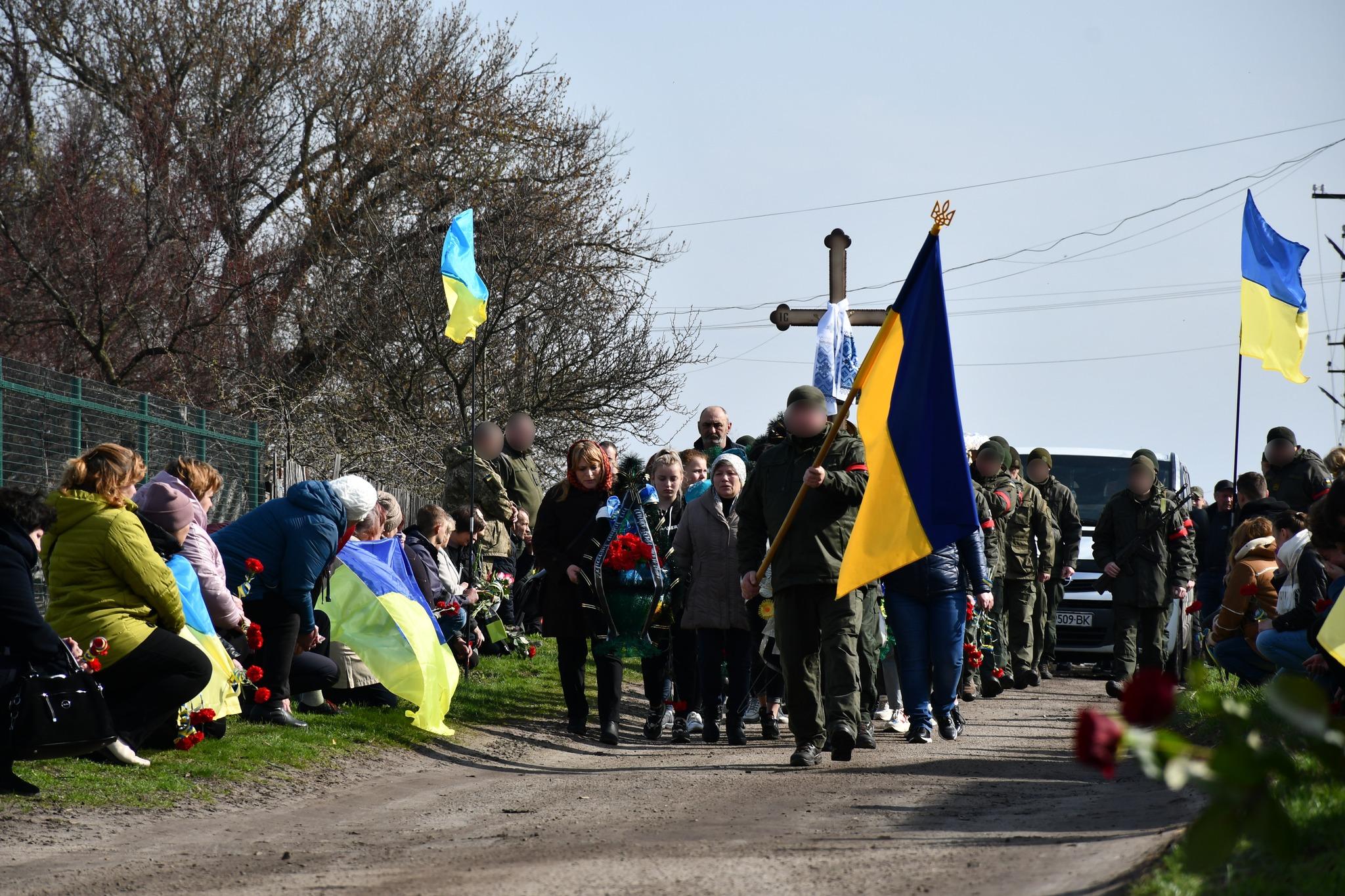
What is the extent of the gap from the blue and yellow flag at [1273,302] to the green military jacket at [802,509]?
6879 millimetres

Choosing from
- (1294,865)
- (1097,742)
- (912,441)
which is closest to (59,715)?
(912,441)

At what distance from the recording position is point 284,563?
9758 millimetres

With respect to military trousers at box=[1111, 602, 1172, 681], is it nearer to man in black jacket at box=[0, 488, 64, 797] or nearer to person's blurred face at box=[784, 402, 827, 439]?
person's blurred face at box=[784, 402, 827, 439]

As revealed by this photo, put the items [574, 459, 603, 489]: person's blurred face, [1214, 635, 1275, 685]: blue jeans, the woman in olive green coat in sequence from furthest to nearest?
[574, 459, 603, 489]: person's blurred face → [1214, 635, 1275, 685]: blue jeans → the woman in olive green coat

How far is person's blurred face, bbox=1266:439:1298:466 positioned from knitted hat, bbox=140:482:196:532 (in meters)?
8.88

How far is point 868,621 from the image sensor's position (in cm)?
1017

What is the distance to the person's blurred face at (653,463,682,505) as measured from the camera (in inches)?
454

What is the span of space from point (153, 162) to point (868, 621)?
758 inches

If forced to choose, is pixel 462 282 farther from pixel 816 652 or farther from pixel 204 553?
pixel 816 652

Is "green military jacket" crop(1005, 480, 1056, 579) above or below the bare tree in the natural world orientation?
below

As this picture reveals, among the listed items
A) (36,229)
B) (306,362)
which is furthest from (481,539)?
(36,229)

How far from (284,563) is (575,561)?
1.99 meters

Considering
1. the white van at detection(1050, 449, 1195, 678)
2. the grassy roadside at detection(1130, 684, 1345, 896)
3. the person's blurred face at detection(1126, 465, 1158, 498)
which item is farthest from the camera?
the white van at detection(1050, 449, 1195, 678)

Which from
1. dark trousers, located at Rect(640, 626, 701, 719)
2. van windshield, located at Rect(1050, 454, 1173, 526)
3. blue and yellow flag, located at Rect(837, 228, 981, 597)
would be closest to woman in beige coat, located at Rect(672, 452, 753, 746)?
dark trousers, located at Rect(640, 626, 701, 719)
